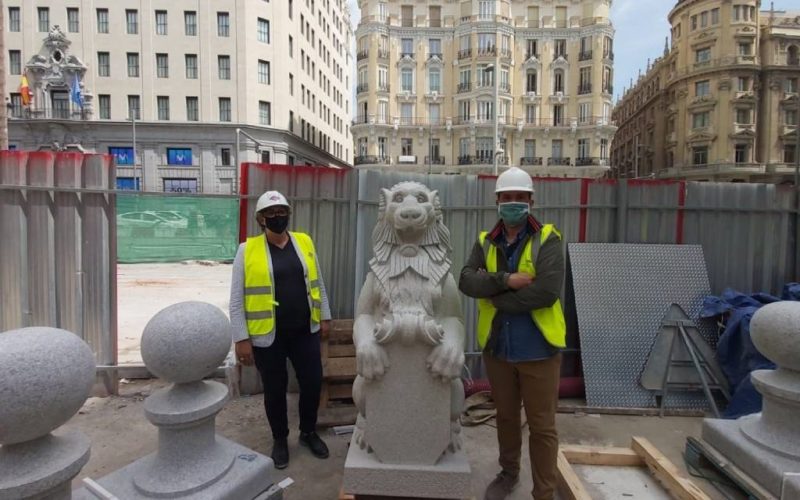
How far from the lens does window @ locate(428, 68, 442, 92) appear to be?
42.1 meters

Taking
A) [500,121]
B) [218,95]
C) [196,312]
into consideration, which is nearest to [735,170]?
[500,121]

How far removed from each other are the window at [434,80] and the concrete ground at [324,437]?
40800 mm

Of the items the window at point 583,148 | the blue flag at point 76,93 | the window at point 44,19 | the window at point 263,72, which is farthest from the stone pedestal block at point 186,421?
the window at point 583,148

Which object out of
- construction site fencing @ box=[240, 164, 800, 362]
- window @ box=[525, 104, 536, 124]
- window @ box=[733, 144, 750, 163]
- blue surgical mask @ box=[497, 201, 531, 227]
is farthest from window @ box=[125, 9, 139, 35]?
window @ box=[733, 144, 750, 163]

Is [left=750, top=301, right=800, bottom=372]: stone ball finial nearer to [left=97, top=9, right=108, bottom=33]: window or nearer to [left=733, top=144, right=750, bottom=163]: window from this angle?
[left=97, top=9, right=108, bottom=33]: window

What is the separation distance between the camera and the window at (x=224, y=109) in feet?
102

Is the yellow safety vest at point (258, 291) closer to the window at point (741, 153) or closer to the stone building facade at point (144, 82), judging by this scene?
the stone building facade at point (144, 82)

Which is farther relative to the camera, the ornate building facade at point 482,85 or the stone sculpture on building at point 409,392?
the ornate building facade at point 482,85

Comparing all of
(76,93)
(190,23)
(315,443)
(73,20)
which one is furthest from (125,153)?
(315,443)

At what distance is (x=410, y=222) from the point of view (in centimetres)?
294

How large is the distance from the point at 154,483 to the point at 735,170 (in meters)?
46.6

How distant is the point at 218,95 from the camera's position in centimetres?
3092

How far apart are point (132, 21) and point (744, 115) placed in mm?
48217

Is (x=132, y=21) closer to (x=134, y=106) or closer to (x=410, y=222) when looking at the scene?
(x=134, y=106)
